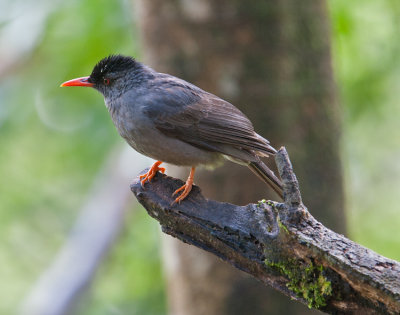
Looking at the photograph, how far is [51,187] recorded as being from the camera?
10.6m

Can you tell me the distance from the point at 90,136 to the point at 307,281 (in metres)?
6.32

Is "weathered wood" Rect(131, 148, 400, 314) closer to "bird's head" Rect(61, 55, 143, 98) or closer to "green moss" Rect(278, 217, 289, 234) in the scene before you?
"green moss" Rect(278, 217, 289, 234)

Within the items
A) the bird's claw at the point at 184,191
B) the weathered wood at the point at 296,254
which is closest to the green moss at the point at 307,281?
the weathered wood at the point at 296,254

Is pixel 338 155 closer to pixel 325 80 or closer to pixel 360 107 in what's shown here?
pixel 325 80

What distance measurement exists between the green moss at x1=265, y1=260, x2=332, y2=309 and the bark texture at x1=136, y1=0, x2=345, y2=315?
8.48 ft

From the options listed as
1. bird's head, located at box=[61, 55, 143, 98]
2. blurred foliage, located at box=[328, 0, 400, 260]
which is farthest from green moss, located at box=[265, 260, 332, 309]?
blurred foliage, located at box=[328, 0, 400, 260]

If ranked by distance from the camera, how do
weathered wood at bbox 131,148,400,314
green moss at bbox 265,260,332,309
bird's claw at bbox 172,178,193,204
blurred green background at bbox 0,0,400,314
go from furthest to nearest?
blurred green background at bbox 0,0,400,314, bird's claw at bbox 172,178,193,204, green moss at bbox 265,260,332,309, weathered wood at bbox 131,148,400,314

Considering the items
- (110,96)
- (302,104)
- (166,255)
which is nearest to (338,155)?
(302,104)

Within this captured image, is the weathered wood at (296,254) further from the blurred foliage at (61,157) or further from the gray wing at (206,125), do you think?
the blurred foliage at (61,157)

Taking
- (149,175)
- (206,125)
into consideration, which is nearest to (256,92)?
(206,125)

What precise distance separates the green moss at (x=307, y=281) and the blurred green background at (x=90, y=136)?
13.1 feet

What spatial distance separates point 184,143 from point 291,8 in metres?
2.22

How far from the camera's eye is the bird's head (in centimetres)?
504

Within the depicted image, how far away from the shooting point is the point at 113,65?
5.13 m
